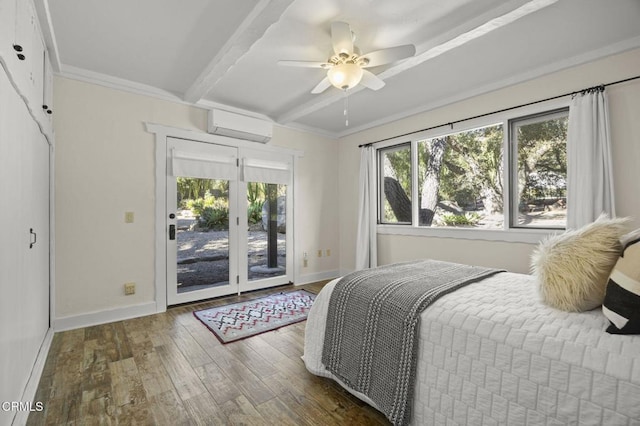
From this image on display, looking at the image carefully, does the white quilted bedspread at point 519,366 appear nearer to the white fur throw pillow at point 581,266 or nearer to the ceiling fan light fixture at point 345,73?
the white fur throw pillow at point 581,266

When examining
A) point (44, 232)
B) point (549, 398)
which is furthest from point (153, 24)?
point (549, 398)

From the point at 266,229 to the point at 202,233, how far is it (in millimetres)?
918

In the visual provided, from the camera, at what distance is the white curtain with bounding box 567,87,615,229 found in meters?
2.41

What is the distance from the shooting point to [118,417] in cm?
158

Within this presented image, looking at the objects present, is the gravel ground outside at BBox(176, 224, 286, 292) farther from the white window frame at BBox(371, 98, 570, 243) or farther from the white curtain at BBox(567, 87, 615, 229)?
the white curtain at BBox(567, 87, 615, 229)

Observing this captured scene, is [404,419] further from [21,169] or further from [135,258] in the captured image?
[135,258]

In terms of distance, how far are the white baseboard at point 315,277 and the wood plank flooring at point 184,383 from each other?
69.6 inches

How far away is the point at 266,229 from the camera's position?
420 centimetres

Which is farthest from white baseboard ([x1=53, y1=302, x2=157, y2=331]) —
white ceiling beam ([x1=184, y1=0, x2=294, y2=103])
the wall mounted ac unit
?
white ceiling beam ([x1=184, y1=0, x2=294, y2=103])

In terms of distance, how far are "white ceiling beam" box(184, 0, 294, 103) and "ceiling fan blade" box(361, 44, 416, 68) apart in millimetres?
744

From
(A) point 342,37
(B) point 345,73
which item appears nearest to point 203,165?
(B) point 345,73

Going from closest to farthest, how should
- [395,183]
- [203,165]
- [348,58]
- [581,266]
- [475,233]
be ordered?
[581,266]
[348,58]
[475,233]
[203,165]
[395,183]

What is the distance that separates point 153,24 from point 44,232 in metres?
1.92

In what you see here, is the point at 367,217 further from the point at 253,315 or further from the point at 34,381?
the point at 34,381
